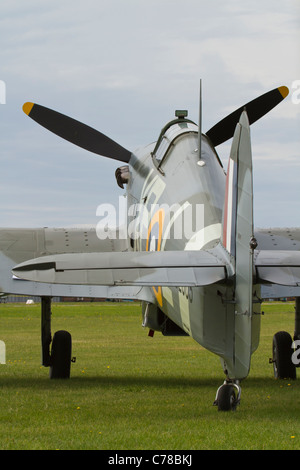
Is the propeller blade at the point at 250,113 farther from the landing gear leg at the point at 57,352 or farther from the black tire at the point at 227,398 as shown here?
the black tire at the point at 227,398

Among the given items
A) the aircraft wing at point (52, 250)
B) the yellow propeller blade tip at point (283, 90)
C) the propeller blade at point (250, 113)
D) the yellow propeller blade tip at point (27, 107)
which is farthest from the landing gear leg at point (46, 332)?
the yellow propeller blade tip at point (283, 90)

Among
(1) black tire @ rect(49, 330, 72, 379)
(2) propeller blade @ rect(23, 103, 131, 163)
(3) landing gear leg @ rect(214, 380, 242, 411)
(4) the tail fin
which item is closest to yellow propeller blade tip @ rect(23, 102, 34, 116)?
(2) propeller blade @ rect(23, 103, 131, 163)

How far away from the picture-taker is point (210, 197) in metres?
10.4

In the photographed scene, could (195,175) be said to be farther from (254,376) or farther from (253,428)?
(254,376)

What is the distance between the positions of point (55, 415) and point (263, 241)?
6288 mm

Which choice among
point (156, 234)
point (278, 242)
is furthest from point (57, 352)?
point (278, 242)

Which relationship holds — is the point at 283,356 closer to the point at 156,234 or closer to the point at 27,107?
the point at 156,234

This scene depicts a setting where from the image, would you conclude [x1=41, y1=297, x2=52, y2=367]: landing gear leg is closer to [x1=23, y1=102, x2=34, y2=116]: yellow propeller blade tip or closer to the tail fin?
[x1=23, y1=102, x2=34, y2=116]: yellow propeller blade tip

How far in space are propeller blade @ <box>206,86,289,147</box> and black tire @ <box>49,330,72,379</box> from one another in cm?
456

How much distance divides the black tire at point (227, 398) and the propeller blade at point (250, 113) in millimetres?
6955

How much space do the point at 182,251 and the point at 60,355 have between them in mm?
6012

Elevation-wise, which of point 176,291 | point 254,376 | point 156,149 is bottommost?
point 254,376

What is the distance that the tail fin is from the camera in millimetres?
8320
